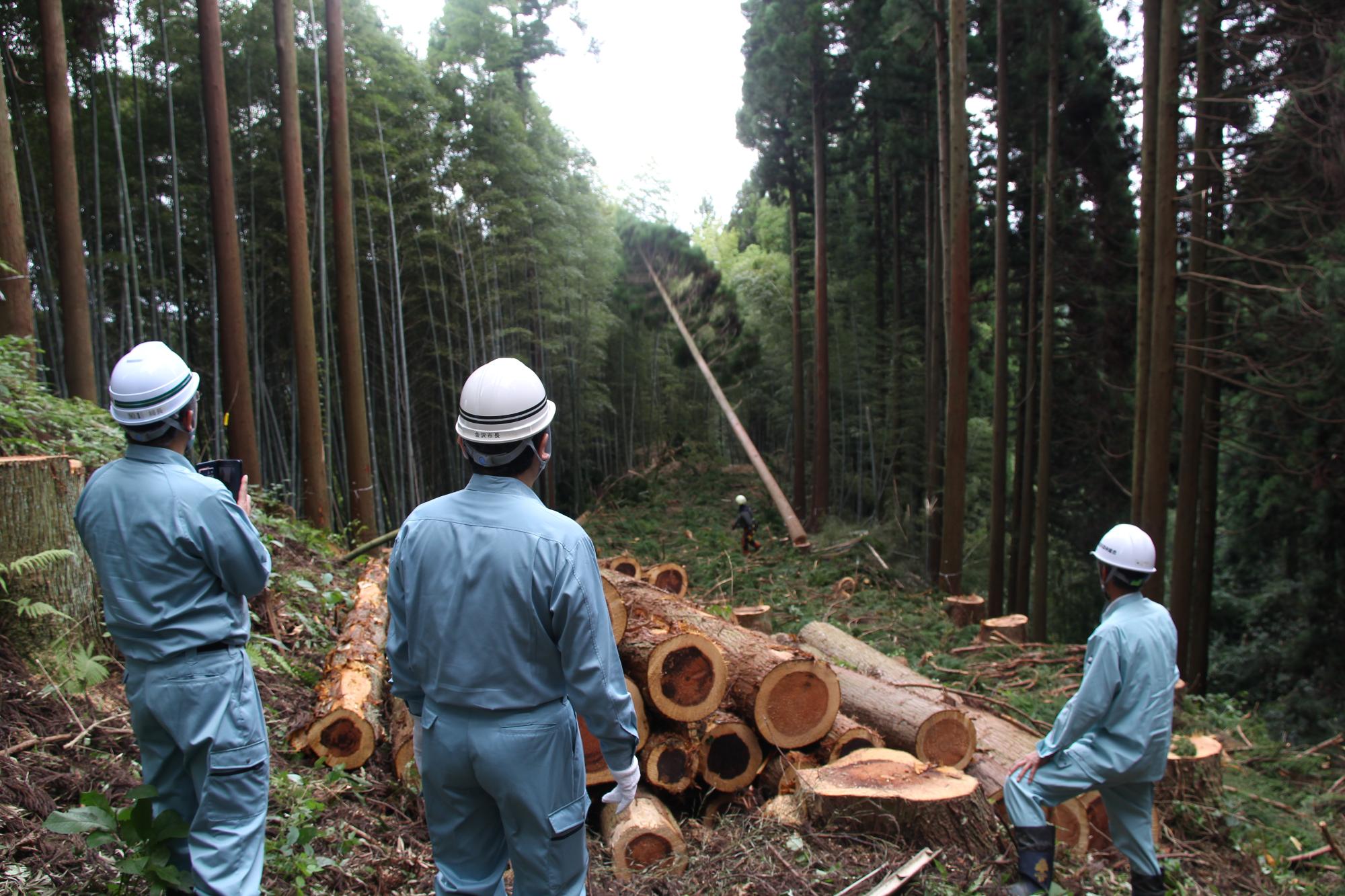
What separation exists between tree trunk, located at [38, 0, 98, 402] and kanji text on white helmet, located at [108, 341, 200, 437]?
6.18 m

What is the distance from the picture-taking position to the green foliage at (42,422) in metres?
4.74

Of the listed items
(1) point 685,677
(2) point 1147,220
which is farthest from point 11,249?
(2) point 1147,220

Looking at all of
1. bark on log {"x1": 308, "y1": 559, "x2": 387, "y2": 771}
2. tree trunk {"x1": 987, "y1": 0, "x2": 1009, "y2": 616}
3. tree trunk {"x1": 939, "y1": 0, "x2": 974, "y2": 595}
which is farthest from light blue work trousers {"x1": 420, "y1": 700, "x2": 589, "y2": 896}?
tree trunk {"x1": 987, "y1": 0, "x2": 1009, "y2": 616}

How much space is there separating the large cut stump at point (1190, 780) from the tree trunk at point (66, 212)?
29.9 feet

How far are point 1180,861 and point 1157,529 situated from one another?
4813 millimetres

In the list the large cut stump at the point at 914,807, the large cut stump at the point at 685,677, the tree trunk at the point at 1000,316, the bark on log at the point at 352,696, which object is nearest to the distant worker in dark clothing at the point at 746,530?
the tree trunk at the point at 1000,316

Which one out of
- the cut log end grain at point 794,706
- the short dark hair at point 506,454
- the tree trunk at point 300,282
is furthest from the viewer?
the tree trunk at point 300,282

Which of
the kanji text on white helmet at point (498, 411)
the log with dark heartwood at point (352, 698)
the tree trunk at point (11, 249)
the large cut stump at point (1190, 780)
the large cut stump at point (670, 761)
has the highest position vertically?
the tree trunk at point (11, 249)

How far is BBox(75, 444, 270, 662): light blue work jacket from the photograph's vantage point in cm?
256

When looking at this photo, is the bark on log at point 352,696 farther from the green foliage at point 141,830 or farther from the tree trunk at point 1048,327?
the tree trunk at point 1048,327

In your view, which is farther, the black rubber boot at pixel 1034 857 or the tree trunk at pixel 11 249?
the tree trunk at pixel 11 249

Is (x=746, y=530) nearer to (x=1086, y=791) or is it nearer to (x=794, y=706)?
(x=794, y=706)

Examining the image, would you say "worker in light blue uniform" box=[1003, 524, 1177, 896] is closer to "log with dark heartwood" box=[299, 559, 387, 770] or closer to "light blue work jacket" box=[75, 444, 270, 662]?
"log with dark heartwood" box=[299, 559, 387, 770]

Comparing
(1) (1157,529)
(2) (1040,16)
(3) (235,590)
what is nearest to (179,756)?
(3) (235,590)
